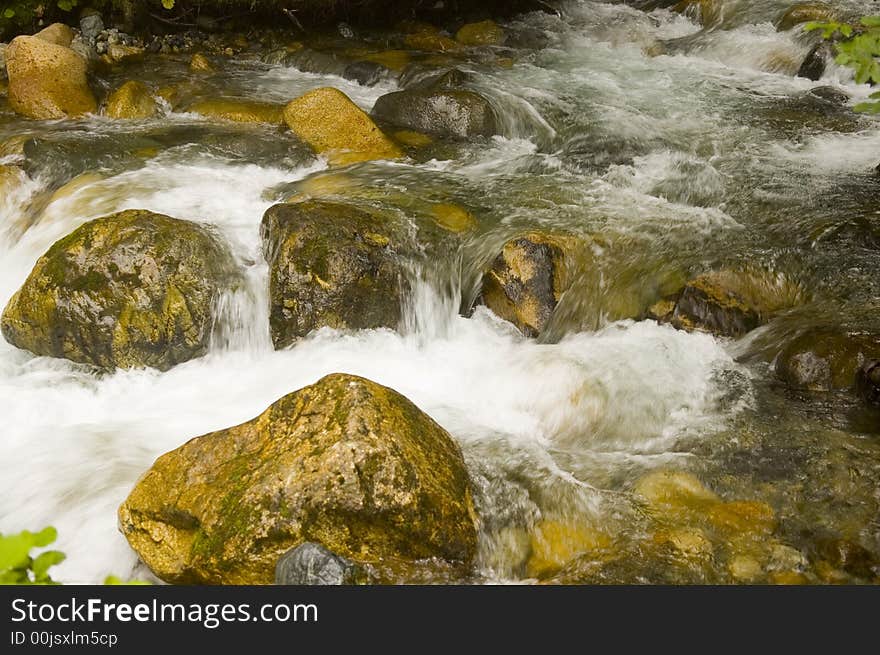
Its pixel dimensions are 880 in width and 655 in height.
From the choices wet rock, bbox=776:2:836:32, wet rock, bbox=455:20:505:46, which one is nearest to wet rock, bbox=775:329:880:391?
wet rock, bbox=776:2:836:32

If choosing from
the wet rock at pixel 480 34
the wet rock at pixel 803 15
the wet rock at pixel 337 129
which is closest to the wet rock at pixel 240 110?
the wet rock at pixel 337 129

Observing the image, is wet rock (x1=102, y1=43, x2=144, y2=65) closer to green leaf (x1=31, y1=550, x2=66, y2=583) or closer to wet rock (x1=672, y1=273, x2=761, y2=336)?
wet rock (x1=672, y1=273, x2=761, y2=336)

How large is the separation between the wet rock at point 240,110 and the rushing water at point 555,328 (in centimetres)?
35

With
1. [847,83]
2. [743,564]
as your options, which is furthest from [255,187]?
[847,83]

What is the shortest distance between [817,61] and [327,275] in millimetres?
8406

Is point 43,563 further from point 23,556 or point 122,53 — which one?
point 122,53

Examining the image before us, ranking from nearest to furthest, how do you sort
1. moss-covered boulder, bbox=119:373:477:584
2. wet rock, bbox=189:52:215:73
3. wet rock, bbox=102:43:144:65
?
1. moss-covered boulder, bbox=119:373:477:584
2. wet rock, bbox=189:52:215:73
3. wet rock, bbox=102:43:144:65

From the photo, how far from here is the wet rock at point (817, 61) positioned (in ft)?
34.6

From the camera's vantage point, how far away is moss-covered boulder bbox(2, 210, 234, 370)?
5.96 meters

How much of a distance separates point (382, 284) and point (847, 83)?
7910 mm

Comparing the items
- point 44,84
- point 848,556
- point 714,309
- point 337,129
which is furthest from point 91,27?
point 848,556

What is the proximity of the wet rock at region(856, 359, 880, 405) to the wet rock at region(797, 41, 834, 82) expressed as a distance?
704cm

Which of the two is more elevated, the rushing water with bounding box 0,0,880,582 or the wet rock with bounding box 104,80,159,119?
the wet rock with bounding box 104,80,159,119

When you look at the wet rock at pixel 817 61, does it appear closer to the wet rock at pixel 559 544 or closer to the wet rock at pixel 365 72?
the wet rock at pixel 365 72
